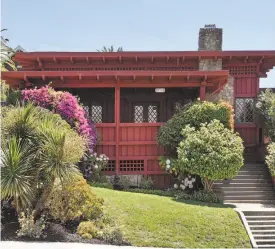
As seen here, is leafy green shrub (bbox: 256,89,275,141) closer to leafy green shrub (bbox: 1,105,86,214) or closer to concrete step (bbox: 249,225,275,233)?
concrete step (bbox: 249,225,275,233)

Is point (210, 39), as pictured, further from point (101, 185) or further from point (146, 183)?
point (101, 185)

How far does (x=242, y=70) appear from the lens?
18938 millimetres

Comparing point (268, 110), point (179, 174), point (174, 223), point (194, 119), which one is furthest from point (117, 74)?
point (174, 223)

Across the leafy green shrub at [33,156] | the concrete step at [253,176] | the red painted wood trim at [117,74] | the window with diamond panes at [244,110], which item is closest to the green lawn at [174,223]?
the leafy green shrub at [33,156]

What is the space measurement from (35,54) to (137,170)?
6.99m

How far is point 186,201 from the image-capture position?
13.0 meters

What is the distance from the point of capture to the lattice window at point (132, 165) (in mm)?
16031

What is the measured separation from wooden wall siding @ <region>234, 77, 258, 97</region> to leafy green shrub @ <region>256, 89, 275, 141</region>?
1.97 feet

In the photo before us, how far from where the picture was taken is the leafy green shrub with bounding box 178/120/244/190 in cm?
1331

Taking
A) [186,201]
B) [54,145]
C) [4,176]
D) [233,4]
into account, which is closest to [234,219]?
[186,201]

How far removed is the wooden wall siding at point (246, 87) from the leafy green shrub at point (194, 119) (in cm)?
389

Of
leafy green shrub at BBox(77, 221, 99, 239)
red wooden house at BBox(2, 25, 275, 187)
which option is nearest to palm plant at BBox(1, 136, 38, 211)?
leafy green shrub at BBox(77, 221, 99, 239)

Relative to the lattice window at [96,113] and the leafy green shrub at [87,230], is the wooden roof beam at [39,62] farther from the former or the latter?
the leafy green shrub at [87,230]

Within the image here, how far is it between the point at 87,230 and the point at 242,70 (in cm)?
1202
